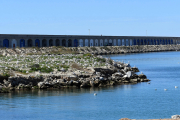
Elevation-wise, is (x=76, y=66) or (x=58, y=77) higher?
(x=76, y=66)

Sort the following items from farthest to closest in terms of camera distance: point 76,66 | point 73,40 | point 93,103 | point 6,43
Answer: point 73,40
point 6,43
point 76,66
point 93,103

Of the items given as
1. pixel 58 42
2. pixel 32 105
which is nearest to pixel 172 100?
pixel 32 105

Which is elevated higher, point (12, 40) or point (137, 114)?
point (12, 40)

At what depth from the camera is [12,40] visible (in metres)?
93.6

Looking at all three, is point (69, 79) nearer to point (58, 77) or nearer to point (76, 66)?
point (58, 77)

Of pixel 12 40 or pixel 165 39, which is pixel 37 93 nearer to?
pixel 12 40

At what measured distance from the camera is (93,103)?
87.1ft

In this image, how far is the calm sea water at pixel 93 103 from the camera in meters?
22.7

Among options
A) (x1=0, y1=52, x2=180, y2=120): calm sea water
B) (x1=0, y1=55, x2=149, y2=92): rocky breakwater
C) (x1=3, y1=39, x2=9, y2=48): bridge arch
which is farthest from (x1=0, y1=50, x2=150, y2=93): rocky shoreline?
(x1=3, y1=39, x2=9, y2=48): bridge arch

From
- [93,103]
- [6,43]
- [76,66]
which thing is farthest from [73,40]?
[93,103]

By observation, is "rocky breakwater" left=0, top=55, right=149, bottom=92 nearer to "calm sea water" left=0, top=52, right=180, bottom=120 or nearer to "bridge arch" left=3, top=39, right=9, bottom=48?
"calm sea water" left=0, top=52, right=180, bottom=120

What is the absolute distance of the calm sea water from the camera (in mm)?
22688

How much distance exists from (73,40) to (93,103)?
86998mm

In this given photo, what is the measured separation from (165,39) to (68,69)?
405 ft
